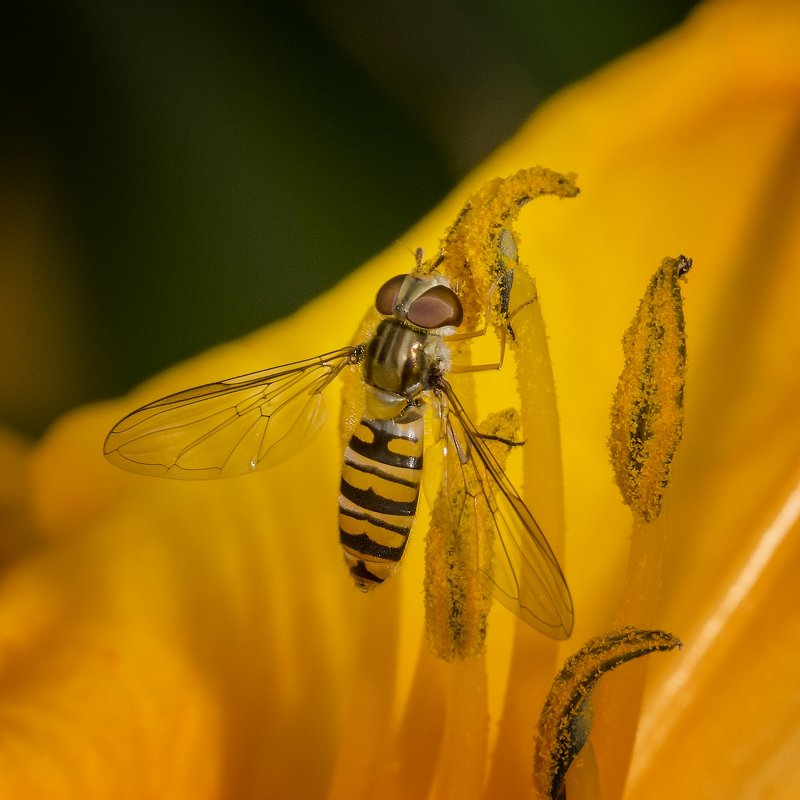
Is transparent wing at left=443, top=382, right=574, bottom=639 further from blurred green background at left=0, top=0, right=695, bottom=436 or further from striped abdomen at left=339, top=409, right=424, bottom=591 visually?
blurred green background at left=0, top=0, right=695, bottom=436

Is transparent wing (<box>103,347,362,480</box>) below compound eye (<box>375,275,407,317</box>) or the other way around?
below

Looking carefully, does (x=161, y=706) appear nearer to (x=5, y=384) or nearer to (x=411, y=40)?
(x=5, y=384)

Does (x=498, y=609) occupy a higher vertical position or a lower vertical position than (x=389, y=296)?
lower

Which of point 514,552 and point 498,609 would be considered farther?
point 498,609

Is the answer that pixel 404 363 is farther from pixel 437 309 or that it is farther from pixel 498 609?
pixel 498 609

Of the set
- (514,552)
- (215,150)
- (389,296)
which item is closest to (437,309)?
(389,296)

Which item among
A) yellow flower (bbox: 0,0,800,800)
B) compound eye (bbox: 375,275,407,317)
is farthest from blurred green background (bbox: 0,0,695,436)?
compound eye (bbox: 375,275,407,317)
